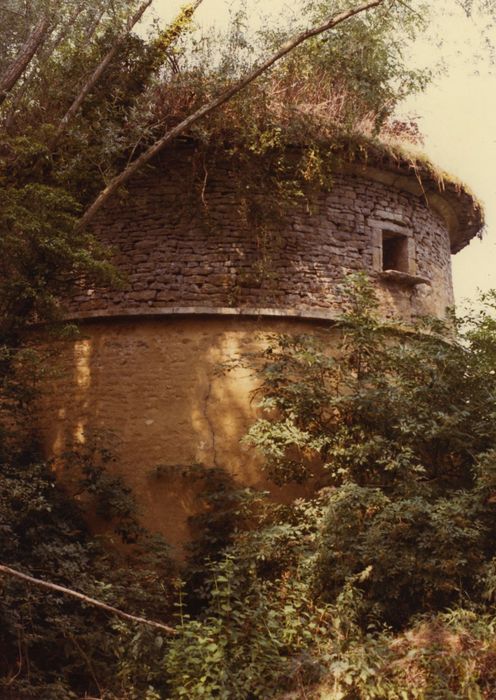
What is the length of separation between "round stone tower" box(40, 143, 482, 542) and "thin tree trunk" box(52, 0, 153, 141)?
45.4 inches

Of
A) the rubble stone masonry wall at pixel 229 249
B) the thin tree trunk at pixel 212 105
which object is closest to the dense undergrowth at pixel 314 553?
the rubble stone masonry wall at pixel 229 249

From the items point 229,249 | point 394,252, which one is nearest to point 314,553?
point 229,249

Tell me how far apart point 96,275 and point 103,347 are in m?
1.22

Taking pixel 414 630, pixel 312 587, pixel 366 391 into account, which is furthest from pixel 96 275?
pixel 414 630

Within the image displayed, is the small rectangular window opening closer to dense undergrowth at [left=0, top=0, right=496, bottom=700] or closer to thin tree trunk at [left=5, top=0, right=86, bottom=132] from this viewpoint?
dense undergrowth at [left=0, top=0, right=496, bottom=700]

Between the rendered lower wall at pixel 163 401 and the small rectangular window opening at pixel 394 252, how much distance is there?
5.46 ft

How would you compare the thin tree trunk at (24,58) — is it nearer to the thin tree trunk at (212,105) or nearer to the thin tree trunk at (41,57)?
the thin tree trunk at (41,57)

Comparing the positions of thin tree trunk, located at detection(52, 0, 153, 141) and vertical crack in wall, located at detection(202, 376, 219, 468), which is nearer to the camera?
vertical crack in wall, located at detection(202, 376, 219, 468)

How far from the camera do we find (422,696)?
5.42 meters

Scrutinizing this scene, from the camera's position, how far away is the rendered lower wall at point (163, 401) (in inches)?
356

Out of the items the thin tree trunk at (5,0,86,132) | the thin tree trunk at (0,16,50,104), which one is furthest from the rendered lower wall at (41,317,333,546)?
the thin tree trunk at (0,16,50,104)

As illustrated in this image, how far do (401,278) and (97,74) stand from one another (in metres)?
4.50

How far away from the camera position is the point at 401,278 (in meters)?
10.4

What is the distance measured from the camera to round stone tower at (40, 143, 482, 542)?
919 centimetres
